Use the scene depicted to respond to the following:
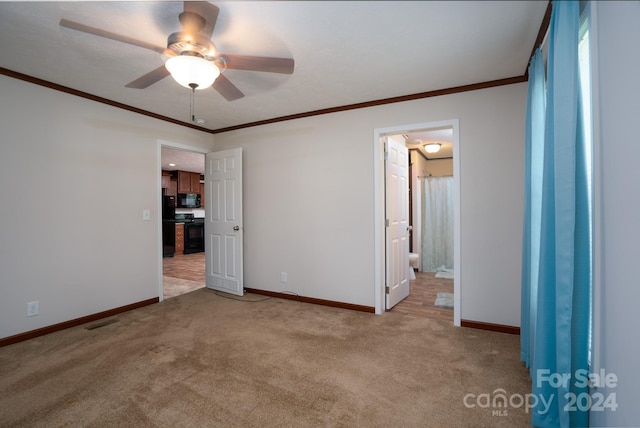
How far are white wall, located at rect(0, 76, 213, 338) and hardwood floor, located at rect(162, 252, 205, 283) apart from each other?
1687 millimetres

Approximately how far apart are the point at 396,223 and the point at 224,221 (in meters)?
2.40

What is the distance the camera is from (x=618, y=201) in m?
1.25

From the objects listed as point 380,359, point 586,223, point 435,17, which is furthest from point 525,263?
point 435,17

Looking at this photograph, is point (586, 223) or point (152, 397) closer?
point (586, 223)

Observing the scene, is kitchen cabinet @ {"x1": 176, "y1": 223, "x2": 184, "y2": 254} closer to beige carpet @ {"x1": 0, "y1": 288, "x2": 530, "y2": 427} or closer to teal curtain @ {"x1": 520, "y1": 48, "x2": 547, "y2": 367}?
beige carpet @ {"x1": 0, "y1": 288, "x2": 530, "y2": 427}

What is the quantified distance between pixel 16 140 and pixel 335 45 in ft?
9.65

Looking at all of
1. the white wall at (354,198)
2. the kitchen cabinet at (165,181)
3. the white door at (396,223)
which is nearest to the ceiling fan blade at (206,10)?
the white wall at (354,198)

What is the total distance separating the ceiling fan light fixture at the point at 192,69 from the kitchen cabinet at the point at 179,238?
6.75 meters

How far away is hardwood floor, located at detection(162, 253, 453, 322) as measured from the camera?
3581 mm

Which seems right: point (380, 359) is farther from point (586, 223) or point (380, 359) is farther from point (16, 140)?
point (16, 140)

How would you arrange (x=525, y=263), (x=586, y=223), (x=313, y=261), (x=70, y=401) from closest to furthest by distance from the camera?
(x=586, y=223), (x=70, y=401), (x=525, y=263), (x=313, y=261)

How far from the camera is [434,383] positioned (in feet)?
6.83

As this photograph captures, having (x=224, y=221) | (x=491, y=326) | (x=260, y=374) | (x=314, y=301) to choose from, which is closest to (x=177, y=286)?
(x=224, y=221)

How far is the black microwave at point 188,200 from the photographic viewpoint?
860 centimetres
